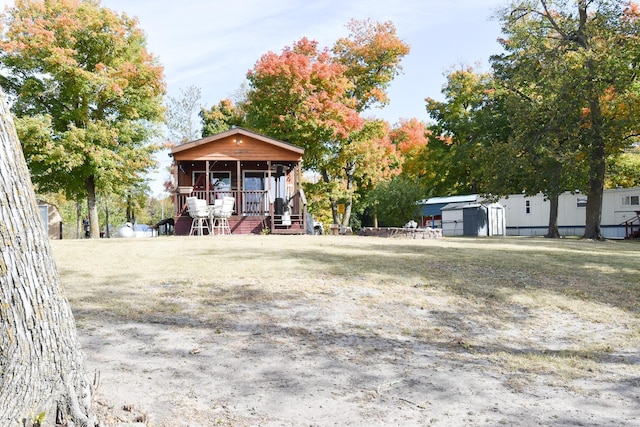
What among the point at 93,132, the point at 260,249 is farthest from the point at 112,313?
the point at 93,132

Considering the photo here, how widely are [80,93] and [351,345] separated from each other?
20570 millimetres

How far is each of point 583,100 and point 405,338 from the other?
1926 cm

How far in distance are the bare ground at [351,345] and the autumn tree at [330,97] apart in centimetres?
1731

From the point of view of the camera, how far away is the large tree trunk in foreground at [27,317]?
2.45 metres

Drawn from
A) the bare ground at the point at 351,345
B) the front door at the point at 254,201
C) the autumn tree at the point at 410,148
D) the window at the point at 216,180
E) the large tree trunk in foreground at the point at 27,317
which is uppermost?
the autumn tree at the point at 410,148

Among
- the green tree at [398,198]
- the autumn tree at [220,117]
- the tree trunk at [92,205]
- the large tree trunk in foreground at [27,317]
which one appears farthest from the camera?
the autumn tree at [220,117]

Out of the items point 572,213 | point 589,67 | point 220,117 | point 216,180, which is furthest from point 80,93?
point 572,213

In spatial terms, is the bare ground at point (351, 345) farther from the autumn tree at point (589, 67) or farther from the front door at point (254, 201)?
the autumn tree at point (589, 67)

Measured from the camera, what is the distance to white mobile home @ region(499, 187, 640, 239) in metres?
26.5

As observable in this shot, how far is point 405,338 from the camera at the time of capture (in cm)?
480

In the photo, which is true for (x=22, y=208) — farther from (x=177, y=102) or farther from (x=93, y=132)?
(x=177, y=102)

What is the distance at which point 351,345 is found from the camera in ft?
14.7

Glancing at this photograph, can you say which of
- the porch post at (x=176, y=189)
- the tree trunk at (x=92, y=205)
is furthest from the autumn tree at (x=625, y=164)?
the tree trunk at (x=92, y=205)

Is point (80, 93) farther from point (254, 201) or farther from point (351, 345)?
point (351, 345)
